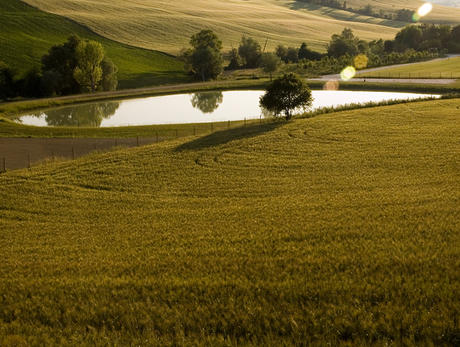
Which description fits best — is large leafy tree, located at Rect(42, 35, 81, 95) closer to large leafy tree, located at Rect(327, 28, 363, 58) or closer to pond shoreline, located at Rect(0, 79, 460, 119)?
pond shoreline, located at Rect(0, 79, 460, 119)

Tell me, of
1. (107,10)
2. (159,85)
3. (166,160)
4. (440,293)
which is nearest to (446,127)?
(166,160)

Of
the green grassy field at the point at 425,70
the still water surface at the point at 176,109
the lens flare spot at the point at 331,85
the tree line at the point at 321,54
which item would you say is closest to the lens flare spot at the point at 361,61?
the tree line at the point at 321,54

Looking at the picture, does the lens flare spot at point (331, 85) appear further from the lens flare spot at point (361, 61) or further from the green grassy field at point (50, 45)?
the green grassy field at point (50, 45)

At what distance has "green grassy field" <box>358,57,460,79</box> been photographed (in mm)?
100875

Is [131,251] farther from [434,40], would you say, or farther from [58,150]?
[434,40]

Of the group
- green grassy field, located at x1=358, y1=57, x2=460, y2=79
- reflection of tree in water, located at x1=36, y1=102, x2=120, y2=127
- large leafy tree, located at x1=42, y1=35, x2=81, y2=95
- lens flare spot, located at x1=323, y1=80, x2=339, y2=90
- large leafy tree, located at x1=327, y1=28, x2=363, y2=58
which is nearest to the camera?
reflection of tree in water, located at x1=36, y1=102, x2=120, y2=127

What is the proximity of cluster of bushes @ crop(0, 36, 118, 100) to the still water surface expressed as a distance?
1397cm

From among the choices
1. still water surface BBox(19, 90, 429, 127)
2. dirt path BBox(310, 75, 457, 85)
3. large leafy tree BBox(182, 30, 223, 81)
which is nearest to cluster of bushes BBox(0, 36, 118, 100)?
still water surface BBox(19, 90, 429, 127)

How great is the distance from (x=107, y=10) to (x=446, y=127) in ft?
487

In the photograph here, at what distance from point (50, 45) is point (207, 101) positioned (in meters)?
60.4

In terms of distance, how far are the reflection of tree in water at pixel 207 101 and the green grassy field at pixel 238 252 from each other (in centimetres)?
4359

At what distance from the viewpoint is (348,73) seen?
370ft

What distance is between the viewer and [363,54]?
137875 mm

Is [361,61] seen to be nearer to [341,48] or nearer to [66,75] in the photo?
Answer: [341,48]
